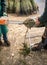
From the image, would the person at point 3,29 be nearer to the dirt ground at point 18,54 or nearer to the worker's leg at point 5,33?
the worker's leg at point 5,33

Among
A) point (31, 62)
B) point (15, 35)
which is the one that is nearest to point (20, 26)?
point (15, 35)

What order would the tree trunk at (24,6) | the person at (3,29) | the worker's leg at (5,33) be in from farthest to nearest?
the tree trunk at (24,6) → the worker's leg at (5,33) → the person at (3,29)

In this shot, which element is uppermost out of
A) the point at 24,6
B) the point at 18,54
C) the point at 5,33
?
the point at 24,6

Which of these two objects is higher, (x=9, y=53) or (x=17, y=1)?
(x=17, y=1)

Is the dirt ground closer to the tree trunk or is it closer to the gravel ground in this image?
the gravel ground

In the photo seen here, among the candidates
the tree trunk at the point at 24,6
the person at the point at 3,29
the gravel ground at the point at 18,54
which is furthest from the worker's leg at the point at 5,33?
the tree trunk at the point at 24,6

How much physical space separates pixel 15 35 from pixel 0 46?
0.58 m

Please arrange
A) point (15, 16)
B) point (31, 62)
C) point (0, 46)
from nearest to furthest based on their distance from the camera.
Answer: point (31, 62), point (0, 46), point (15, 16)

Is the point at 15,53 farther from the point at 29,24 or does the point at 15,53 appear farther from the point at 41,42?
the point at 29,24

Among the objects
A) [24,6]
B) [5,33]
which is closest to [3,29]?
[5,33]

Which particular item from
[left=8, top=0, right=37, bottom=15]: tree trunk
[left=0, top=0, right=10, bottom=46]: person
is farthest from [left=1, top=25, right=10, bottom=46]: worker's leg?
[left=8, top=0, right=37, bottom=15]: tree trunk

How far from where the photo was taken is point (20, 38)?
4.64m

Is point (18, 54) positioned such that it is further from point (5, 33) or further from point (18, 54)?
point (5, 33)

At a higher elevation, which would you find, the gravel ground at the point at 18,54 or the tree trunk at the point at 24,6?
the tree trunk at the point at 24,6
